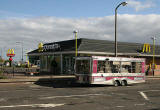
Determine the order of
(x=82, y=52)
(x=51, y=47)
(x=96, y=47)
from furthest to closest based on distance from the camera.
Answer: (x=51, y=47)
(x=96, y=47)
(x=82, y=52)

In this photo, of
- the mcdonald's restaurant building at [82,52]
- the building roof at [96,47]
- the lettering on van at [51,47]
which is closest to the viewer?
the building roof at [96,47]

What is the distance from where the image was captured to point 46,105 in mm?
10383

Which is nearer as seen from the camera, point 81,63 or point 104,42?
point 81,63

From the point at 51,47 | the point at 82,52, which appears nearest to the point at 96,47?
the point at 82,52

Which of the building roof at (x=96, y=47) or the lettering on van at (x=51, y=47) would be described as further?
the lettering on van at (x=51, y=47)

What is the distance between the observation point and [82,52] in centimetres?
3045

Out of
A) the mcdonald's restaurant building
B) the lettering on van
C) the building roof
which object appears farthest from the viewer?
the lettering on van

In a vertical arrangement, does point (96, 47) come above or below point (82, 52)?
above

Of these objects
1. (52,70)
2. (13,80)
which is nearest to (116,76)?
(13,80)

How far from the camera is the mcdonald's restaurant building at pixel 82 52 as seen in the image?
3234 cm

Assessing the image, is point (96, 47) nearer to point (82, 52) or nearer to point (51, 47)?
point (82, 52)

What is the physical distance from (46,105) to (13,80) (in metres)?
13.3

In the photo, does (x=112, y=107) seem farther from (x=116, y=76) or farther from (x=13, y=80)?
(x=13, y=80)

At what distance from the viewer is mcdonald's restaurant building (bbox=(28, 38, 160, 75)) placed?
32.3 m
